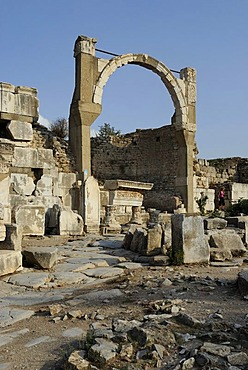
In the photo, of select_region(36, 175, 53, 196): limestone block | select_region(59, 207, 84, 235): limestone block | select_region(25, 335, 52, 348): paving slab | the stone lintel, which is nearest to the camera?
select_region(25, 335, 52, 348): paving slab

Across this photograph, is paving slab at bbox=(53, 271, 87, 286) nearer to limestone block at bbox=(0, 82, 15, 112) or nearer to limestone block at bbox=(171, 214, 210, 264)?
limestone block at bbox=(171, 214, 210, 264)

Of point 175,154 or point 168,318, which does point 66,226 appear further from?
point 175,154

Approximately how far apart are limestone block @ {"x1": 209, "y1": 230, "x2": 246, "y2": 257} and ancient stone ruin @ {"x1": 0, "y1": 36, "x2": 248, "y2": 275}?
0.08 metres

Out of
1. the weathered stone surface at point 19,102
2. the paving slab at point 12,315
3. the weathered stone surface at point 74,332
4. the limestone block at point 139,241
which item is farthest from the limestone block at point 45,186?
the weathered stone surface at point 74,332

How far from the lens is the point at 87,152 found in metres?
13.9

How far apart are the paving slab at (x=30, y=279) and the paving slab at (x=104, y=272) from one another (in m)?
0.64

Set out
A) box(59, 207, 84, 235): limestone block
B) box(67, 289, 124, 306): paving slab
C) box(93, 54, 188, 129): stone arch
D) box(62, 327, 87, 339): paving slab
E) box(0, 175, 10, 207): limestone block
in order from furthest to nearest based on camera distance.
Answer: box(93, 54, 188, 129): stone arch → box(59, 207, 84, 235): limestone block → box(0, 175, 10, 207): limestone block → box(67, 289, 124, 306): paving slab → box(62, 327, 87, 339): paving slab

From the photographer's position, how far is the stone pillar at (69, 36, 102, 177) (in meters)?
13.9

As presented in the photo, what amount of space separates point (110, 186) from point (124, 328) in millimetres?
9435

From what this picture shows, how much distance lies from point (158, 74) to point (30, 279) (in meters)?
13.5

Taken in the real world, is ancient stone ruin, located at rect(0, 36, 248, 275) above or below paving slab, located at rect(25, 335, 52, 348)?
above

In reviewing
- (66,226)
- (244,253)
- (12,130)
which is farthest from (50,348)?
(12,130)

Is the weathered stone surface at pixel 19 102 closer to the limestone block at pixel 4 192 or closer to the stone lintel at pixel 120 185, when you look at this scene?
the limestone block at pixel 4 192

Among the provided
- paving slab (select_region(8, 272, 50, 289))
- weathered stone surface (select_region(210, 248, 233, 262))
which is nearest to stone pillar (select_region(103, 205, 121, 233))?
weathered stone surface (select_region(210, 248, 233, 262))
